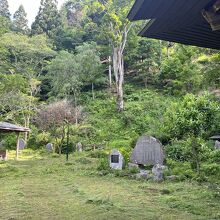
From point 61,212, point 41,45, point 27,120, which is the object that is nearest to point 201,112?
point 61,212

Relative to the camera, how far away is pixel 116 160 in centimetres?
1423

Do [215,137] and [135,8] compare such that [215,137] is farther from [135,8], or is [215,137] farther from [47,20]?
[47,20]

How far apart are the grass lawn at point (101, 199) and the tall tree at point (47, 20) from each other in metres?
36.3

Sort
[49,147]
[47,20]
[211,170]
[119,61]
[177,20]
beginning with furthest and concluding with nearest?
1. [47,20]
2. [119,61]
3. [49,147]
4. [211,170]
5. [177,20]

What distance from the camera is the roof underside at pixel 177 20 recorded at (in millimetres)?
3379

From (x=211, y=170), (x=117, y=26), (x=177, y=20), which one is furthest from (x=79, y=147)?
(x=177, y=20)

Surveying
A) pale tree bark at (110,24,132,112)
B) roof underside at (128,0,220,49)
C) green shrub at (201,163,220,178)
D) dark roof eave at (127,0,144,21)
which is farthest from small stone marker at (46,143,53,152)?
dark roof eave at (127,0,144,21)

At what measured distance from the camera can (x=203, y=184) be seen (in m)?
10.2

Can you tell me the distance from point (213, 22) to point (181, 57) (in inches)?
1176

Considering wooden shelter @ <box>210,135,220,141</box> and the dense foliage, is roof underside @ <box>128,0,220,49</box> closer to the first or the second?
the dense foliage

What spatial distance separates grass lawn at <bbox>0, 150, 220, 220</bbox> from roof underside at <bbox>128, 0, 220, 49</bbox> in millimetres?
3460

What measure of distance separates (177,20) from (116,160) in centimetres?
1082

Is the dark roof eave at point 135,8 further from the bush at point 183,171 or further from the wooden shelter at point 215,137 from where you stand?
the wooden shelter at point 215,137

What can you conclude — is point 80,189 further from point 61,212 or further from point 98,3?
point 98,3
